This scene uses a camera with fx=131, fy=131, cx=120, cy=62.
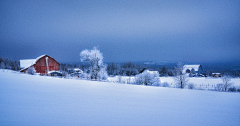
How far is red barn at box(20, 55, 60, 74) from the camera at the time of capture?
110ft

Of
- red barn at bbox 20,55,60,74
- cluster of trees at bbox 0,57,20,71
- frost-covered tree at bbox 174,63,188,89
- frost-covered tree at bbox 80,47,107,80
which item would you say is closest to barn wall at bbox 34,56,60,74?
red barn at bbox 20,55,60,74

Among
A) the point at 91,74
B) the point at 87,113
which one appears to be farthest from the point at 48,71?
the point at 87,113

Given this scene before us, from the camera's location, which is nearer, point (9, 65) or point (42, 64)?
point (42, 64)

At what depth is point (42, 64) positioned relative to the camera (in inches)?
1368

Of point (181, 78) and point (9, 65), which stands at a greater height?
point (9, 65)

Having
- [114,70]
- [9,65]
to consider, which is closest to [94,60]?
[114,70]

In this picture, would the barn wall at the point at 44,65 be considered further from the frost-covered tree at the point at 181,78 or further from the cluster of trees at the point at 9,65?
the frost-covered tree at the point at 181,78

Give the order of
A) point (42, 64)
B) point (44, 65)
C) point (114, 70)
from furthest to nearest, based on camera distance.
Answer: point (114, 70)
point (44, 65)
point (42, 64)

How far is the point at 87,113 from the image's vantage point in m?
4.99

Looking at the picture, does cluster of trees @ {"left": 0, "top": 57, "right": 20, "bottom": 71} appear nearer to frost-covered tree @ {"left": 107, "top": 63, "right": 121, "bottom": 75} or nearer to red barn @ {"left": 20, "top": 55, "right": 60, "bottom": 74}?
red barn @ {"left": 20, "top": 55, "right": 60, "bottom": 74}

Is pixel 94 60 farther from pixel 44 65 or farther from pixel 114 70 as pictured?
pixel 114 70

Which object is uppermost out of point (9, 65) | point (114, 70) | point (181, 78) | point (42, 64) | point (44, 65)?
point (9, 65)

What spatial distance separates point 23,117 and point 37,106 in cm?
123

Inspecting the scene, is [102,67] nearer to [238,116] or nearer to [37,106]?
[37,106]
